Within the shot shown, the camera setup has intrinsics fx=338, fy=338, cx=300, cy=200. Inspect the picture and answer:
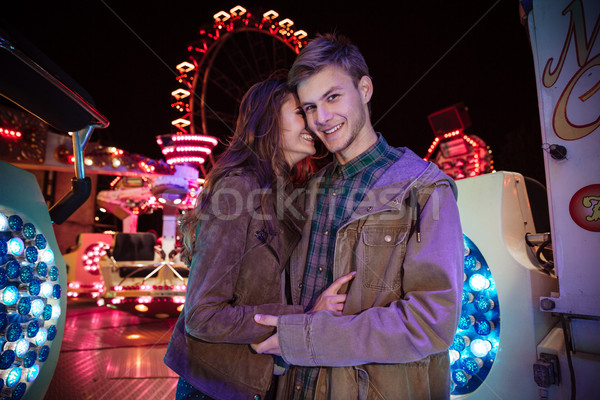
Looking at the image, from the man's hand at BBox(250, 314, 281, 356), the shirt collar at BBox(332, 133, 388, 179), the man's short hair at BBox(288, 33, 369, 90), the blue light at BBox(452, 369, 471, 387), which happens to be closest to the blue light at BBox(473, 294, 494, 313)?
the blue light at BBox(452, 369, 471, 387)

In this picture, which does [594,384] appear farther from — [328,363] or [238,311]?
[238,311]

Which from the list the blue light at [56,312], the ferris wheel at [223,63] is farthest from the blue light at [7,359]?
the ferris wheel at [223,63]

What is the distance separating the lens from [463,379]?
1838mm

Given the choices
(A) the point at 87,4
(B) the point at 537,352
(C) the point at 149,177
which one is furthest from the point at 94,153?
(B) the point at 537,352

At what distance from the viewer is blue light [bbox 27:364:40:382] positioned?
1381mm

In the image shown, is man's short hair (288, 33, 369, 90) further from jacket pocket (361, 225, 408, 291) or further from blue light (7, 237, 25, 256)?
blue light (7, 237, 25, 256)

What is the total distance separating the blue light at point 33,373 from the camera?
138 centimetres

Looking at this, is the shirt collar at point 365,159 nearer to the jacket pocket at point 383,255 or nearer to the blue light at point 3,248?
the jacket pocket at point 383,255

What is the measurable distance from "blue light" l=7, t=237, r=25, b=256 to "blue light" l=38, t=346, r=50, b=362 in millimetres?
442

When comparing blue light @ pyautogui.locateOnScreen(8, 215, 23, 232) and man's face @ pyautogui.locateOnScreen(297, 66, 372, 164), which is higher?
man's face @ pyautogui.locateOnScreen(297, 66, 372, 164)

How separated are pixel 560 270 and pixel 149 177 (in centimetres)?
1234

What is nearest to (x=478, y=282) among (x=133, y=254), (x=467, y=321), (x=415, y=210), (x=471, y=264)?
(x=471, y=264)

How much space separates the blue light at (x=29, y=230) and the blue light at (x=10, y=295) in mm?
225

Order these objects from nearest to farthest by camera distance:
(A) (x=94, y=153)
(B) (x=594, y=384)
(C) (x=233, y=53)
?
(B) (x=594, y=384) < (A) (x=94, y=153) < (C) (x=233, y=53)
